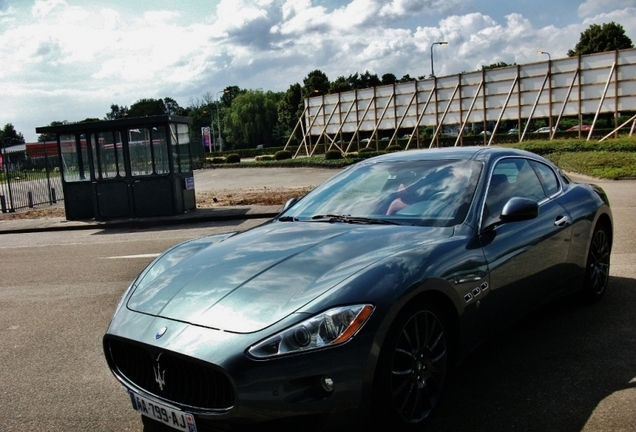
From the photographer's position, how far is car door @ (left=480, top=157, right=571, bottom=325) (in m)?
3.91

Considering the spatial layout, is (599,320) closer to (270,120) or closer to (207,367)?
(207,367)

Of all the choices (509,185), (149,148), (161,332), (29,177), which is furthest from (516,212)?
(29,177)

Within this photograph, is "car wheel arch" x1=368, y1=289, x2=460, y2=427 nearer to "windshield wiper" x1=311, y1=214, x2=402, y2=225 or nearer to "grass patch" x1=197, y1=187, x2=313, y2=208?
"windshield wiper" x1=311, y1=214, x2=402, y2=225

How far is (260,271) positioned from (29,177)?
73.9ft

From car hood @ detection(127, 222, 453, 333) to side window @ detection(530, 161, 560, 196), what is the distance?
5.30ft

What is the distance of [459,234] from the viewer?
148 inches

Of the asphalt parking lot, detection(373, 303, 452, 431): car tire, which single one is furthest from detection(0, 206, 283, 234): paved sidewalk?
detection(373, 303, 452, 431): car tire

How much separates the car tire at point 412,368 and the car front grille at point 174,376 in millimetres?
747

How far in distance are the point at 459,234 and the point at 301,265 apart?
1050 mm

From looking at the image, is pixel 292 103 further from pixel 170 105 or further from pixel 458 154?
pixel 170 105

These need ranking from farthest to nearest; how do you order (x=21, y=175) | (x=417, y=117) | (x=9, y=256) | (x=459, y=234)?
(x=417, y=117) → (x=21, y=175) → (x=9, y=256) → (x=459, y=234)

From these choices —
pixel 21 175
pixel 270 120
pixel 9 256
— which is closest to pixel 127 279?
pixel 9 256

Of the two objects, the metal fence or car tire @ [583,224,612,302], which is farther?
the metal fence

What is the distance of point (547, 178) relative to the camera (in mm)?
5109
